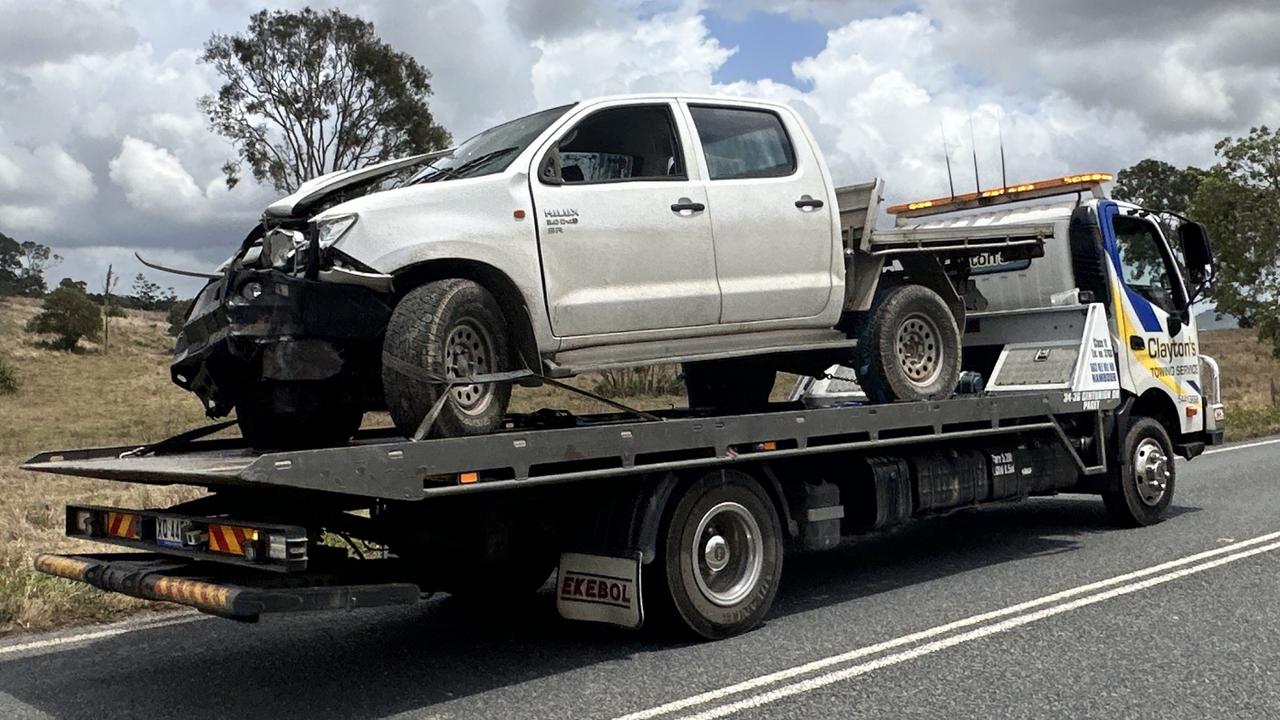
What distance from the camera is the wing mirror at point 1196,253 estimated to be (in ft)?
31.6

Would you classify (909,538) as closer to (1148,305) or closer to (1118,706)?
(1148,305)

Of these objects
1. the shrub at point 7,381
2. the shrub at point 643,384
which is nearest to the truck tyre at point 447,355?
the shrub at point 643,384

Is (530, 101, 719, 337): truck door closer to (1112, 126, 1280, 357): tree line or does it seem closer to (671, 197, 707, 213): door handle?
(671, 197, 707, 213): door handle

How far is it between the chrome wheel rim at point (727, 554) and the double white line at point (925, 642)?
0.70 m

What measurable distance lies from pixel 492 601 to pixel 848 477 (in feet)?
7.02

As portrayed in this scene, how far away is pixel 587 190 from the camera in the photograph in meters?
6.16

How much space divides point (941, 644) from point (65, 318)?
35337mm

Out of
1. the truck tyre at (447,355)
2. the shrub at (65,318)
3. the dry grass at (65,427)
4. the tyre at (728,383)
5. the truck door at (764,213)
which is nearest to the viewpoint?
the truck tyre at (447,355)

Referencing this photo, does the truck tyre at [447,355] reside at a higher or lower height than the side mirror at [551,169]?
lower

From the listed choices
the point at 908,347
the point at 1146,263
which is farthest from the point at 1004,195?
the point at 908,347

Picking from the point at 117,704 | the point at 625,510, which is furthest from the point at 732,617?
the point at 117,704

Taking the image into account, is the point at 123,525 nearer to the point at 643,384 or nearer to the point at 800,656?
the point at 800,656

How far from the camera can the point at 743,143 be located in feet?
23.2

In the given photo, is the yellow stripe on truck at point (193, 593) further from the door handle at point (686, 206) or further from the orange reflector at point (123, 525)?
the door handle at point (686, 206)
